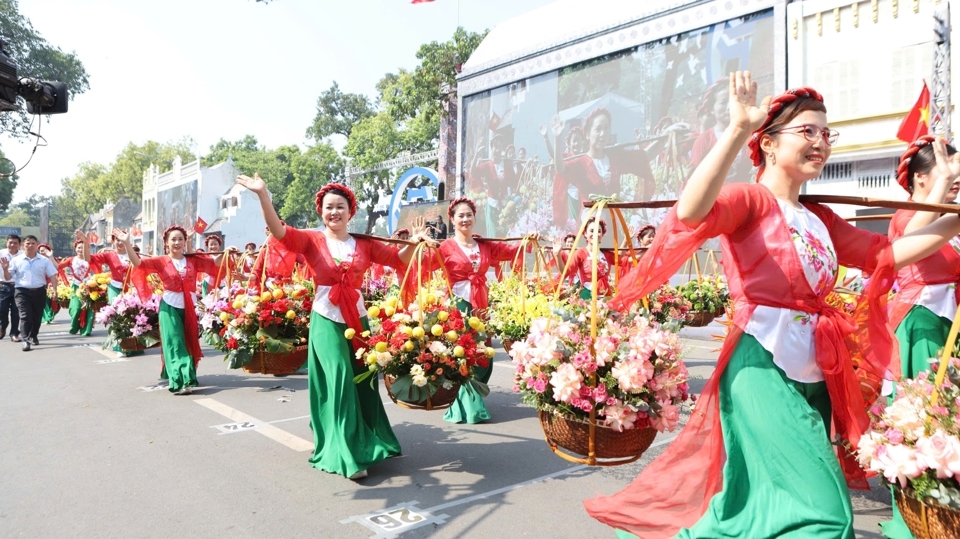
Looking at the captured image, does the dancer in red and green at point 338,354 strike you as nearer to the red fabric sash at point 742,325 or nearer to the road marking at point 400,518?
the road marking at point 400,518

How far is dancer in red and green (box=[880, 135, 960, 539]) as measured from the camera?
3.64 meters

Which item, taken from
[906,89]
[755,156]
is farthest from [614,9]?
[755,156]

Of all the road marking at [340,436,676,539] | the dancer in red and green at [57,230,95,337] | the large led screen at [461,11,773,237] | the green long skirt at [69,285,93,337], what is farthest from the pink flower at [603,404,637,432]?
the green long skirt at [69,285,93,337]

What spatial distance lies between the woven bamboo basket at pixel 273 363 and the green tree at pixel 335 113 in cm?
4581

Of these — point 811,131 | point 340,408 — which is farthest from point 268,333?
point 811,131

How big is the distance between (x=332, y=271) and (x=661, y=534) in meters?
2.85

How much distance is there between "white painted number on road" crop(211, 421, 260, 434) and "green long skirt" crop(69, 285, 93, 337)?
9.71 m

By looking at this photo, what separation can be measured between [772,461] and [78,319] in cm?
1555

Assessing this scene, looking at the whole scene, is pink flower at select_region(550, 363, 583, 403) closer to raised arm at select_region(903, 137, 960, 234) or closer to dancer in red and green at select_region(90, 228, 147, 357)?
raised arm at select_region(903, 137, 960, 234)

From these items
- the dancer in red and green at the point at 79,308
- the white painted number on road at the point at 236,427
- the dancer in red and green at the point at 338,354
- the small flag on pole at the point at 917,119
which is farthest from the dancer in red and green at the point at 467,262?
the dancer in red and green at the point at 79,308

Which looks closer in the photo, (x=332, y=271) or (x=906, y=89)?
(x=332, y=271)

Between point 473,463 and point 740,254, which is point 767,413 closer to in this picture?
point 740,254

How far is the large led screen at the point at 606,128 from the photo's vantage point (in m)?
15.7

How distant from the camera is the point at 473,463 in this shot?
4.93 metres
